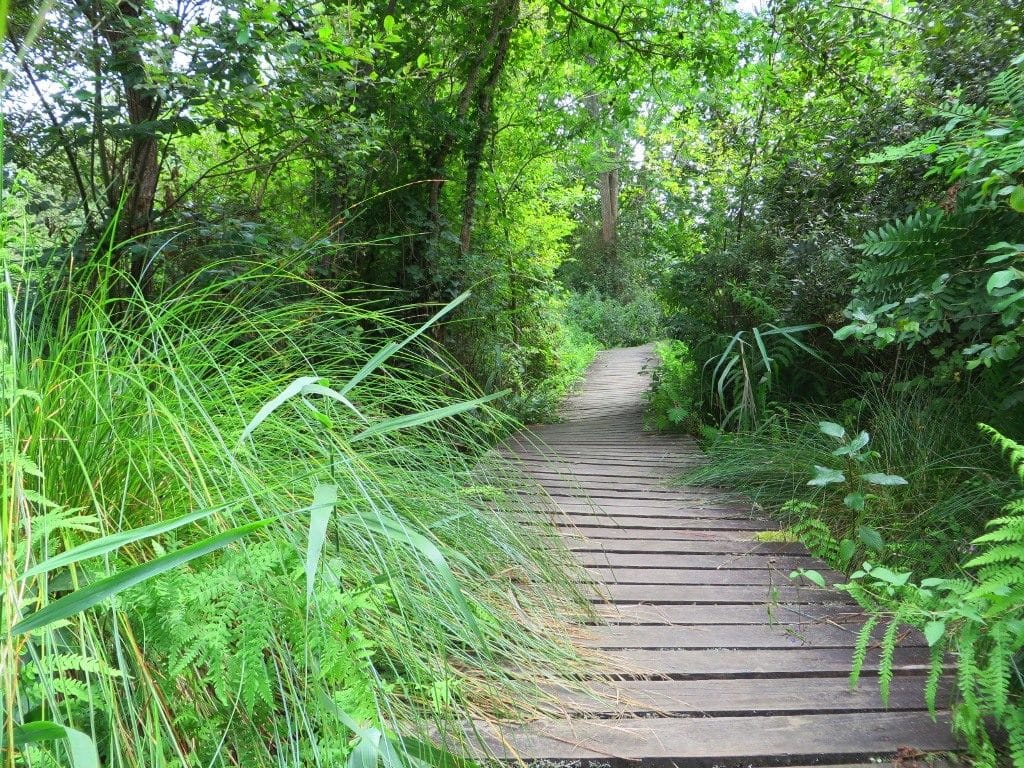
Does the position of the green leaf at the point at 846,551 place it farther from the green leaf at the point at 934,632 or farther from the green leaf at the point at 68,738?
the green leaf at the point at 68,738

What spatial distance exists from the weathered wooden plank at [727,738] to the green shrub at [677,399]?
4245 millimetres

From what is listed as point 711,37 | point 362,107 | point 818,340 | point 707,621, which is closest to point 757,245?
point 818,340

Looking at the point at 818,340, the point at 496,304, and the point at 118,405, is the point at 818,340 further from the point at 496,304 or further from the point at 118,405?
the point at 118,405

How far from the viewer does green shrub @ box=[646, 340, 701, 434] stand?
596 centimetres

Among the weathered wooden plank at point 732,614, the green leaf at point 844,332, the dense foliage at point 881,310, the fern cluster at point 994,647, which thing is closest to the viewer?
the fern cluster at point 994,647

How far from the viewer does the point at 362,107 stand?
163 inches

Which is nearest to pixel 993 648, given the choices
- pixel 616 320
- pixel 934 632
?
pixel 934 632

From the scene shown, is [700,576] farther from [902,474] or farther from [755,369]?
[755,369]

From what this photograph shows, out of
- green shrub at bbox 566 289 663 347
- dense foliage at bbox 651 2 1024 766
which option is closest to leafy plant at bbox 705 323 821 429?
dense foliage at bbox 651 2 1024 766

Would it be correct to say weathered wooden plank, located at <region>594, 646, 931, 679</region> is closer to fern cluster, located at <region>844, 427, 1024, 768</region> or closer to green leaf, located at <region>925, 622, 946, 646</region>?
fern cluster, located at <region>844, 427, 1024, 768</region>

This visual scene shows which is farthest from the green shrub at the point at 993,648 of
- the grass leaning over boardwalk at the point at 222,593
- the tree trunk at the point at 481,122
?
the tree trunk at the point at 481,122

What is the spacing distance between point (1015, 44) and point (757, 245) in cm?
213

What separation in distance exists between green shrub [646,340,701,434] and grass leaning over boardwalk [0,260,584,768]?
443 centimetres

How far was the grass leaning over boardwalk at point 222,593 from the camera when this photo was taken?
91 centimetres
